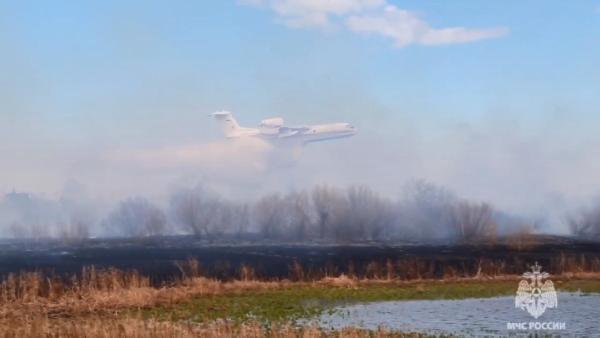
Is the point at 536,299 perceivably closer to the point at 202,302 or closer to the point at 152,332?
the point at 202,302

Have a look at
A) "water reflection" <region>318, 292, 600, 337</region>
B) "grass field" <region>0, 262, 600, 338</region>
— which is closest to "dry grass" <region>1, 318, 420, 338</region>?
"grass field" <region>0, 262, 600, 338</region>

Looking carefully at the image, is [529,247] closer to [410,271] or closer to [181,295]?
[410,271]

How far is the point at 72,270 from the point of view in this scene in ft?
176

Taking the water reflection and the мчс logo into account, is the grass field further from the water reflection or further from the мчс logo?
the мчс logo

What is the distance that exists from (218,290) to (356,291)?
24.6 ft

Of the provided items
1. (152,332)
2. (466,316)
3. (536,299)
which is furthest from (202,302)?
(536,299)

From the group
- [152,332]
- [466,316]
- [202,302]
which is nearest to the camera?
[152,332]

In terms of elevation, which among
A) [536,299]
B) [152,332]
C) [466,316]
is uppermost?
[152,332]

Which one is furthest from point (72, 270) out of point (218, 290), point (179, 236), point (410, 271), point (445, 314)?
point (179, 236)

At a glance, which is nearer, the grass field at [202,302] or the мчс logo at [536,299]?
the grass field at [202,302]

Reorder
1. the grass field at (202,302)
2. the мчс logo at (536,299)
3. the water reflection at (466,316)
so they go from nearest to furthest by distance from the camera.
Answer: the grass field at (202,302) → the water reflection at (466,316) → the мчс logo at (536,299)

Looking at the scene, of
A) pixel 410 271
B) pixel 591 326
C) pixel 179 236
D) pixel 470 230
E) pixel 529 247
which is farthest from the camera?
pixel 179 236

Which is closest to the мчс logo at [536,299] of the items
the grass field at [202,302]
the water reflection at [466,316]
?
the water reflection at [466,316]

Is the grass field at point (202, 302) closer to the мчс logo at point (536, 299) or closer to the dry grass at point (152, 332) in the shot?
the dry grass at point (152, 332)
